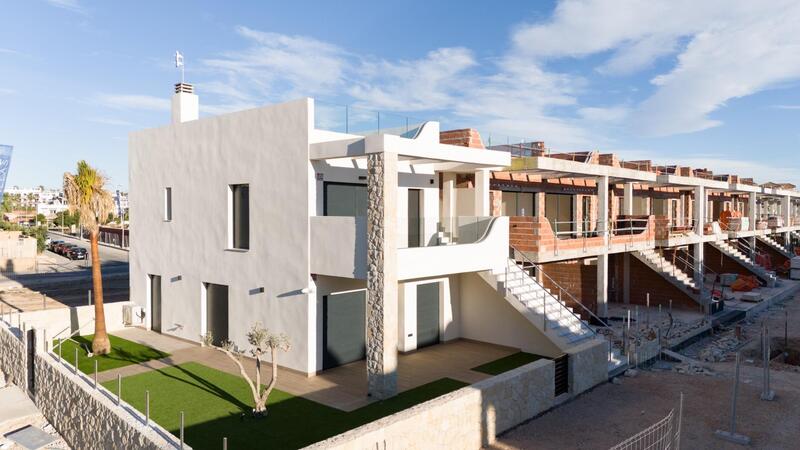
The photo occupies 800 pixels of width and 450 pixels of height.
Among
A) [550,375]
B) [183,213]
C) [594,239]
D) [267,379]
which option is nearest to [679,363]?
[594,239]

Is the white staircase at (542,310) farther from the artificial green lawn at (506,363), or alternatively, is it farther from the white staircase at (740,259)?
the white staircase at (740,259)

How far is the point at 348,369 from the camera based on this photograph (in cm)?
1755

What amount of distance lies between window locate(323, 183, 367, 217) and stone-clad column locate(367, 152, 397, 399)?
3.08 m

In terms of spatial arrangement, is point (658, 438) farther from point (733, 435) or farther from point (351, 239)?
point (351, 239)

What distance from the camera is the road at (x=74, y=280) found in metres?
32.6

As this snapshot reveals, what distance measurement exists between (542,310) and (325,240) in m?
7.62

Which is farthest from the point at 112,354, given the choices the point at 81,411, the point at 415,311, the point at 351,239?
the point at 415,311

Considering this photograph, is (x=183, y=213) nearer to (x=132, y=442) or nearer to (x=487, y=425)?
(x=132, y=442)

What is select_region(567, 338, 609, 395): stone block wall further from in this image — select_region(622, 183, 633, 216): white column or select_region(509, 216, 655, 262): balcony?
select_region(622, 183, 633, 216): white column

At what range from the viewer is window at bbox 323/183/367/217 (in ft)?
57.8

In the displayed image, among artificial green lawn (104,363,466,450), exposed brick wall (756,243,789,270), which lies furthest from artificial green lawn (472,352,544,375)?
exposed brick wall (756,243,789,270)

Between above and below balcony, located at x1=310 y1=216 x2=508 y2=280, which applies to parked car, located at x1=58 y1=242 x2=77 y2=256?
below

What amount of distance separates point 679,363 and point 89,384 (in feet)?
60.8

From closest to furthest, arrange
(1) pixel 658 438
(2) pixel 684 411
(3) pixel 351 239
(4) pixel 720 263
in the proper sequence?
(1) pixel 658 438 → (2) pixel 684 411 → (3) pixel 351 239 → (4) pixel 720 263
